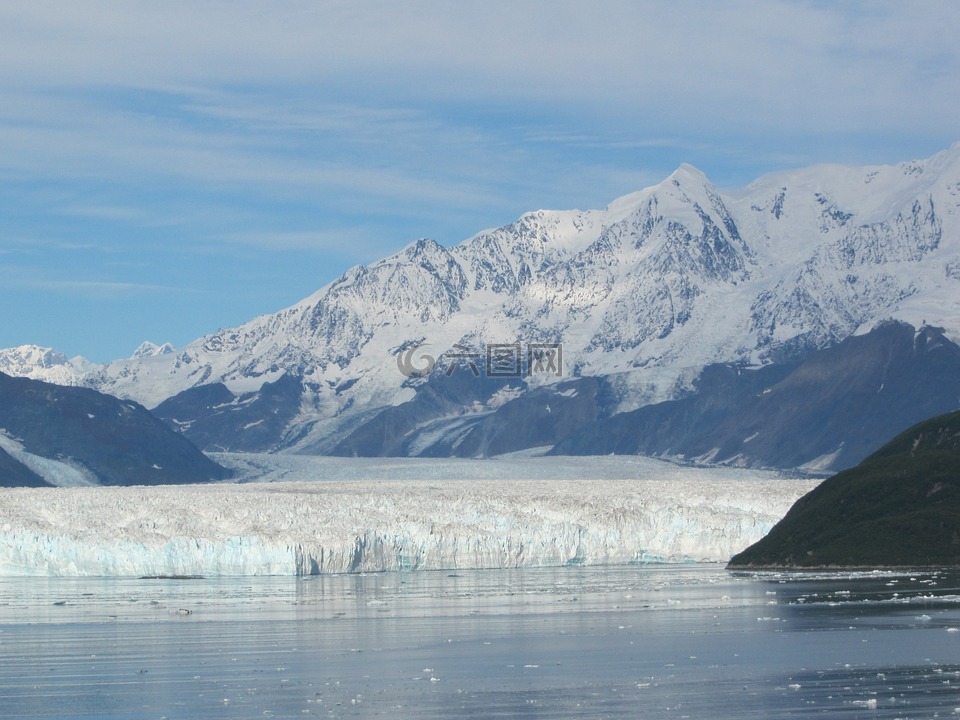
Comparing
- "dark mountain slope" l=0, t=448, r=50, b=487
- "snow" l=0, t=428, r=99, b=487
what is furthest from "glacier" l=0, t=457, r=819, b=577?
"snow" l=0, t=428, r=99, b=487

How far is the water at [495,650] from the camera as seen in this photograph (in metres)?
34.8

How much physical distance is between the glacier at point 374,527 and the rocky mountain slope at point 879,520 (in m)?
7.90

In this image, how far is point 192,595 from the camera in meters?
67.4

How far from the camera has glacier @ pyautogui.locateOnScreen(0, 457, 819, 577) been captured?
80.5 m

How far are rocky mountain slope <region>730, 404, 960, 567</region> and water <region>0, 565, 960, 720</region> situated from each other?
18.7 ft

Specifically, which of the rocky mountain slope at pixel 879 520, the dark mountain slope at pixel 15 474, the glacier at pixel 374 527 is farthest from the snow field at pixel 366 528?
the dark mountain slope at pixel 15 474

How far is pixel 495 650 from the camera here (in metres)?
44.7

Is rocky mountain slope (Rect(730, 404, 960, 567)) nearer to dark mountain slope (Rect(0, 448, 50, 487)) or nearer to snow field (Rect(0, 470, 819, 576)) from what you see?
snow field (Rect(0, 470, 819, 576))

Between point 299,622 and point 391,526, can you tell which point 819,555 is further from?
point 299,622

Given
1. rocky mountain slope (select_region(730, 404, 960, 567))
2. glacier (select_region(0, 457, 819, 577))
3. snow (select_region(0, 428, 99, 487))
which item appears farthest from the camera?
snow (select_region(0, 428, 99, 487))

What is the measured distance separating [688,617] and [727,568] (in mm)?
30254

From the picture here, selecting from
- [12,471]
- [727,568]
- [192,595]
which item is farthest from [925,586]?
[12,471]

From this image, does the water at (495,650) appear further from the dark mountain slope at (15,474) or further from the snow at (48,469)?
the snow at (48,469)

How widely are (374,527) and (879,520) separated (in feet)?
83.4
